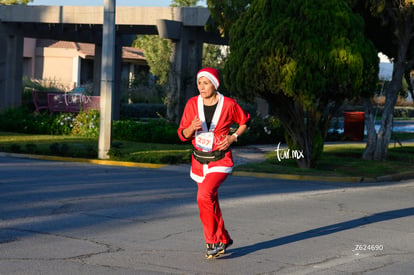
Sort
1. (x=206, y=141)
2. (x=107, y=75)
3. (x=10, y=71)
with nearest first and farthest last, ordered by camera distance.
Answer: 1. (x=206, y=141)
2. (x=107, y=75)
3. (x=10, y=71)

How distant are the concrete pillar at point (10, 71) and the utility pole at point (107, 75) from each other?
477 inches

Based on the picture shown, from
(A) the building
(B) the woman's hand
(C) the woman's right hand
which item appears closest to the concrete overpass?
(B) the woman's hand

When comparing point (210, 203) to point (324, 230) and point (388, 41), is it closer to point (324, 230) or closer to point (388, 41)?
point (324, 230)

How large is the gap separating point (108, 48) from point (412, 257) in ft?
41.2

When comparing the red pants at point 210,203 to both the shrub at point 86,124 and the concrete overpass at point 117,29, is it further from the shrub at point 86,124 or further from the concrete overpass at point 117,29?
the concrete overpass at point 117,29

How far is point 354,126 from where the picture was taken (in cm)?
3158

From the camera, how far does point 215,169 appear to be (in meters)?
8.35

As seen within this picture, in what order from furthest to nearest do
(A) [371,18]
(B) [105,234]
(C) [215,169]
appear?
(A) [371,18] < (B) [105,234] < (C) [215,169]

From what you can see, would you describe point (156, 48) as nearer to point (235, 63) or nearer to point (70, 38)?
point (70, 38)

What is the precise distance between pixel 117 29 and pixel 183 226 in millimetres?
21992

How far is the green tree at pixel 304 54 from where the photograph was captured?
60.8 feet

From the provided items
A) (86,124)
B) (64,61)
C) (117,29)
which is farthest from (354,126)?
(64,61)

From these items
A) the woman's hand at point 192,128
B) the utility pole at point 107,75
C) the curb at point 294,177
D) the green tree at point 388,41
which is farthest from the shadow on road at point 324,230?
the utility pole at point 107,75

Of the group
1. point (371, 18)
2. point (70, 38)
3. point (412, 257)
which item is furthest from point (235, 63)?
point (70, 38)
